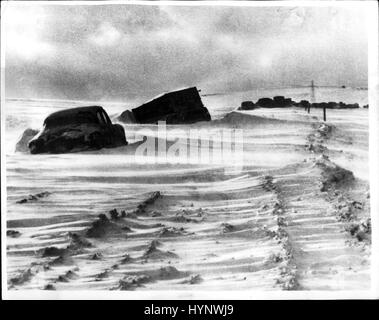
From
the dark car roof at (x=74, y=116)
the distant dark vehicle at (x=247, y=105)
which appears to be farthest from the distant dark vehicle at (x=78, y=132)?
the distant dark vehicle at (x=247, y=105)

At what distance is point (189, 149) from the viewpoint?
224 centimetres

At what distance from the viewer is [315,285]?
215cm

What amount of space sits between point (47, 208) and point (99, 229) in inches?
7.5

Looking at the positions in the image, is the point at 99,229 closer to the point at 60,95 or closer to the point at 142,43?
the point at 60,95

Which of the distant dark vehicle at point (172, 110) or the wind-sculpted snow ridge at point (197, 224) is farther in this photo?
the distant dark vehicle at point (172, 110)

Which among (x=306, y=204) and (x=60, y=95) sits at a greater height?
(x=60, y=95)

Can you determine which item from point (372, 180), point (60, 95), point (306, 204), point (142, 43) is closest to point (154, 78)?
point (142, 43)

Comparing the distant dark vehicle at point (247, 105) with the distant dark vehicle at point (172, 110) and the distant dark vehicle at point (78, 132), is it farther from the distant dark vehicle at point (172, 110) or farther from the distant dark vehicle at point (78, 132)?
the distant dark vehicle at point (78, 132)

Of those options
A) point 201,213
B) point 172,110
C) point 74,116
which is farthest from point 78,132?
point 201,213

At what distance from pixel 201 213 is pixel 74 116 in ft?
1.83

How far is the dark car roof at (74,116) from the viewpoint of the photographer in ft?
7.28

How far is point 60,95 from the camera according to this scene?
7.32ft

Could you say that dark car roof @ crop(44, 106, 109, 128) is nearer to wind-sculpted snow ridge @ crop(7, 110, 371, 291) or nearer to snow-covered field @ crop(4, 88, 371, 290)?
snow-covered field @ crop(4, 88, 371, 290)
